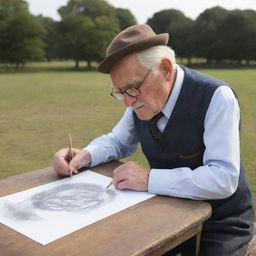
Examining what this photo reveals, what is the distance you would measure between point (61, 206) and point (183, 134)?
769 millimetres

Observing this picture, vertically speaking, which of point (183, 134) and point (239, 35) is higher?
point (239, 35)

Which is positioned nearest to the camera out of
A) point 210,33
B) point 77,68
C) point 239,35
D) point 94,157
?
point 94,157

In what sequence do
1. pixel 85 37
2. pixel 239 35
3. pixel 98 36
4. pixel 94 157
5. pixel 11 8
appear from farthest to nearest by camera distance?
pixel 239 35 → pixel 85 37 → pixel 11 8 → pixel 98 36 → pixel 94 157

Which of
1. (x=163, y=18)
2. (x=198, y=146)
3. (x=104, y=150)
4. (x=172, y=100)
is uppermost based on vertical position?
(x=163, y=18)

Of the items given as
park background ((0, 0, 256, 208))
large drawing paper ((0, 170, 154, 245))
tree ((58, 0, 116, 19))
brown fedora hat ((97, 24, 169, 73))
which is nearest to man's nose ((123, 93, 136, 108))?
brown fedora hat ((97, 24, 169, 73))

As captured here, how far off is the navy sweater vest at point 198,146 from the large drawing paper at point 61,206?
0.37 metres

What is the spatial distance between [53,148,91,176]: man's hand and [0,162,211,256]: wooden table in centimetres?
64

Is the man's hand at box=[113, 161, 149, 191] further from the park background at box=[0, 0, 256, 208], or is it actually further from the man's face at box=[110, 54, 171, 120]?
the park background at box=[0, 0, 256, 208]

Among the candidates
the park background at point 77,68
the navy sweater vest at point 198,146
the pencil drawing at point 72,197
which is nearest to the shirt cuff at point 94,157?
the pencil drawing at point 72,197

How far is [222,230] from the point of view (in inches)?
90.5

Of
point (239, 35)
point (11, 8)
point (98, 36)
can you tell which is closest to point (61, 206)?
point (98, 36)

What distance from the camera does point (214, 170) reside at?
82.2 inches

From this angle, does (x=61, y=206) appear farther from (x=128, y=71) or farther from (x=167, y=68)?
(x=167, y=68)


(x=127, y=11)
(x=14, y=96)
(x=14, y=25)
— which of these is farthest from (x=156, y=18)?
(x=14, y=96)
